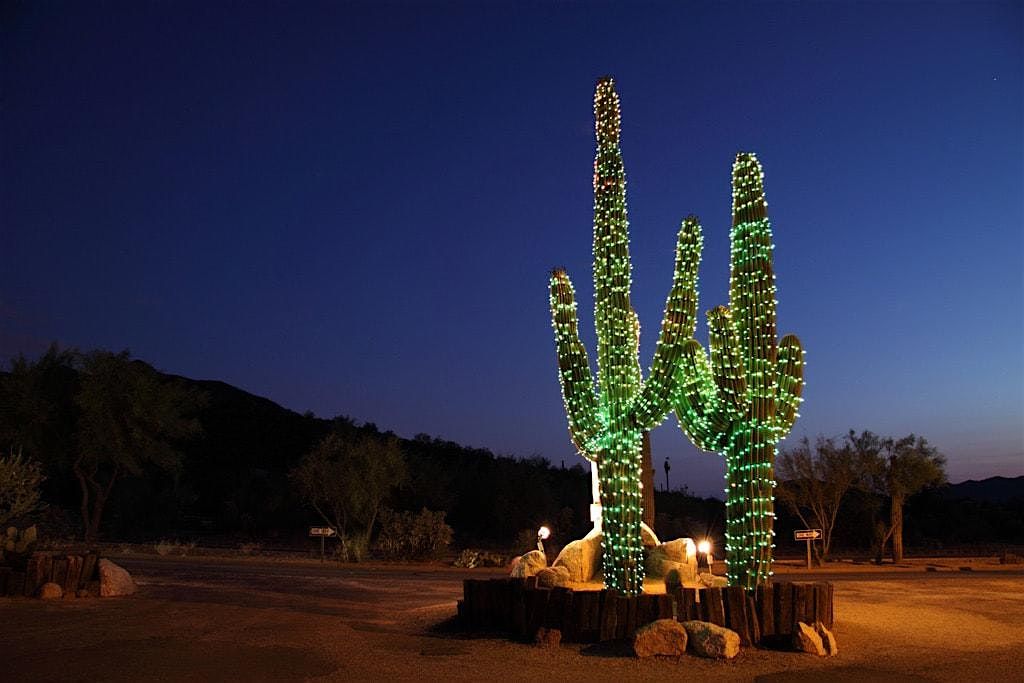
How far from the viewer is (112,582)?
1612 cm

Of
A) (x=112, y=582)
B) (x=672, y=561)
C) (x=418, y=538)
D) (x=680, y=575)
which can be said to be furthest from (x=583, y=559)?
(x=418, y=538)

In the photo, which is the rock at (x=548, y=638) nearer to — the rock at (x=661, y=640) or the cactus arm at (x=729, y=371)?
the rock at (x=661, y=640)

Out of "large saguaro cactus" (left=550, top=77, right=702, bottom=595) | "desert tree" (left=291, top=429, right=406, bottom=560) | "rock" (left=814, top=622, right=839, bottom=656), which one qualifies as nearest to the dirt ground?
"rock" (left=814, top=622, right=839, bottom=656)

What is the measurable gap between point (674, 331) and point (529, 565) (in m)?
5.39

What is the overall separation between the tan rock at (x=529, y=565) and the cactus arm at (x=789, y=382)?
5300 mm

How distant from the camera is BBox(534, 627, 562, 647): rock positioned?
11070 millimetres

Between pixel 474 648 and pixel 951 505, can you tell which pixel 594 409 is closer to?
pixel 474 648

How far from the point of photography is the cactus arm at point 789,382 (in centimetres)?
1137

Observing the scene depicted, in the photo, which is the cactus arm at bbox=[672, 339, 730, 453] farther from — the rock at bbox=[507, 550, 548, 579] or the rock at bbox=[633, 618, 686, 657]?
the rock at bbox=[507, 550, 548, 579]

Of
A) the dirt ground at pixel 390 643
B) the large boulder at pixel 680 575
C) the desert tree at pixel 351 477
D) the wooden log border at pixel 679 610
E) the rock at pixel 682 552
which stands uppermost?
the desert tree at pixel 351 477

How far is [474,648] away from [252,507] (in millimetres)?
41793

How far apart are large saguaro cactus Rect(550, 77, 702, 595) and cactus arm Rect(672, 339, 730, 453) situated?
14cm

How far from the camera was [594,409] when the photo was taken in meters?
12.5

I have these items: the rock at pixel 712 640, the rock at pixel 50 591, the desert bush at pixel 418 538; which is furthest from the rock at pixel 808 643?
the desert bush at pixel 418 538
